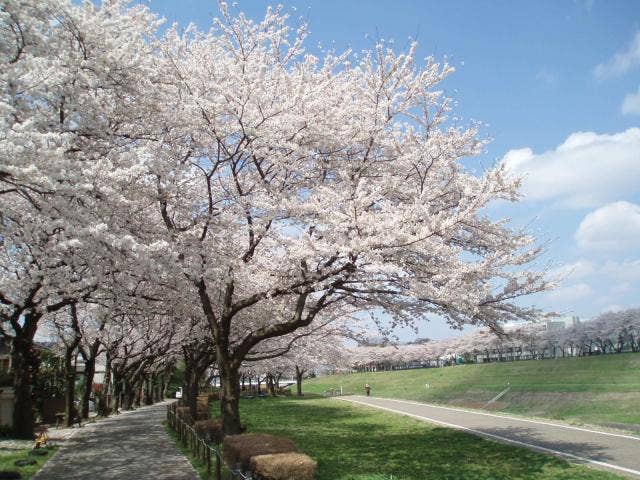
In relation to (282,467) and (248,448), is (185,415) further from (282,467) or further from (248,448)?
(282,467)

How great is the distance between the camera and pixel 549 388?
44.0 metres

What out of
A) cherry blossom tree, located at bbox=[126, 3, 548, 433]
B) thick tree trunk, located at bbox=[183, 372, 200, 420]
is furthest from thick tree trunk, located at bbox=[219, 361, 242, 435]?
thick tree trunk, located at bbox=[183, 372, 200, 420]

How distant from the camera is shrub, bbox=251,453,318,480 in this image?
8.71 m

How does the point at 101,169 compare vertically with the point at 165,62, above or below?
below

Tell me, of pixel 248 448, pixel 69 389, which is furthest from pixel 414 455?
pixel 69 389

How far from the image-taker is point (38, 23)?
31.1ft

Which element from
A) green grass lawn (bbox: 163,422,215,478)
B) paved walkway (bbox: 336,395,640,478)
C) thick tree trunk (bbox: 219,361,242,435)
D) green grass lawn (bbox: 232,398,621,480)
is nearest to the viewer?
green grass lawn (bbox: 232,398,621,480)

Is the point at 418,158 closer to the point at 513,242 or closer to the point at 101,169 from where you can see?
the point at 513,242

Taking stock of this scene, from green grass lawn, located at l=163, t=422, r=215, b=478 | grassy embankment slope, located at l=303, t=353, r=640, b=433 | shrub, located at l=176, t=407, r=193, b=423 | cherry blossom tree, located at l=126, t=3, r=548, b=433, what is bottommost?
grassy embankment slope, located at l=303, t=353, r=640, b=433

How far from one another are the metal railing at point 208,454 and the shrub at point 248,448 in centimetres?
21

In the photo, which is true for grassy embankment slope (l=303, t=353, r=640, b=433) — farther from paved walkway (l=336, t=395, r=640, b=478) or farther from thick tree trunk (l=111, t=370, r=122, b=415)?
thick tree trunk (l=111, t=370, r=122, b=415)

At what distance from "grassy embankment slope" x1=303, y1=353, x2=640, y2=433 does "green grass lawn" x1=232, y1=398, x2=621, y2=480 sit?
839 cm

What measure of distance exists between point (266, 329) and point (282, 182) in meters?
3.88

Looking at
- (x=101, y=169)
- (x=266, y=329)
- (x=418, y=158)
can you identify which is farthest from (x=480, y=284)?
(x=101, y=169)
